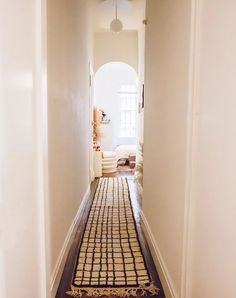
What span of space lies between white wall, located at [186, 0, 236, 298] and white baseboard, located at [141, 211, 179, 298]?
0.40 metres

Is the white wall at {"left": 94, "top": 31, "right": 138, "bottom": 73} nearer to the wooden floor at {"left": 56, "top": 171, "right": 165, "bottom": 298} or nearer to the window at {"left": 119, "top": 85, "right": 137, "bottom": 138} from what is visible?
the window at {"left": 119, "top": 85, "right": 137, "bottom": 138}

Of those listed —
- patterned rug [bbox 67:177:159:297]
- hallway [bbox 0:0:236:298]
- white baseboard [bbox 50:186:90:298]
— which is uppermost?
hallway [bbox 0:0:236:298]

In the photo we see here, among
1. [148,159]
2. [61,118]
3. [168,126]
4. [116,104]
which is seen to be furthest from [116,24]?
[116,104]

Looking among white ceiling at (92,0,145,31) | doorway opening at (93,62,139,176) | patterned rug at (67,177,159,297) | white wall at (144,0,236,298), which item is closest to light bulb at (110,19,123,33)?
white ceiling at (92,0,145,31)

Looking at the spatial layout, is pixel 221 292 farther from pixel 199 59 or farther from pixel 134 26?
pixel 134 26

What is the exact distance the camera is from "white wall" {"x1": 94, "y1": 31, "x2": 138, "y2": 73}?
6184 millimetres

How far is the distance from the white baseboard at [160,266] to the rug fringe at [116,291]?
0.28 ft

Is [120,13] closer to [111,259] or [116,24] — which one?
[116,24]

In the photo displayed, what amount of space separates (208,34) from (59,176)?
1.50 meters

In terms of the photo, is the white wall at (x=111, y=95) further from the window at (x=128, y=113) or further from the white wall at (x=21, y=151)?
the white wall at (x=21, y=151)

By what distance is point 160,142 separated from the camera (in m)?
2.29

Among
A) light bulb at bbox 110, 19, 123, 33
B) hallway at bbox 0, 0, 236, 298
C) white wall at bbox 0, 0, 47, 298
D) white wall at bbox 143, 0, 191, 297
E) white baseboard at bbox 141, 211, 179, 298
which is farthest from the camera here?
light bulb at bbox 110, 19, 123, 33

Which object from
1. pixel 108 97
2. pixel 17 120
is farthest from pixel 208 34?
pixel 108 97

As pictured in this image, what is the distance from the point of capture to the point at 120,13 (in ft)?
16.9
